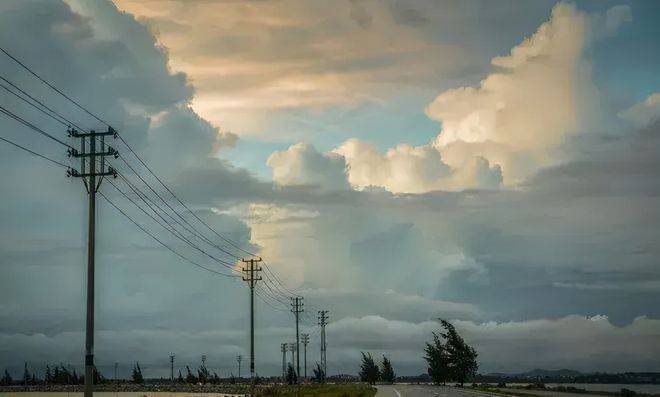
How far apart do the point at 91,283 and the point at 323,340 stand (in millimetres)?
127578

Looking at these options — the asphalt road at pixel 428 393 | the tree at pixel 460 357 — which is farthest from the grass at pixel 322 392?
the tree at pixel 460 357

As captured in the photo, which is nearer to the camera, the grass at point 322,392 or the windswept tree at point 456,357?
the grass at point 322,392

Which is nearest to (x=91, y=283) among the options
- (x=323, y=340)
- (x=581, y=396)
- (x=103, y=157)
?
(x=103, y=157)

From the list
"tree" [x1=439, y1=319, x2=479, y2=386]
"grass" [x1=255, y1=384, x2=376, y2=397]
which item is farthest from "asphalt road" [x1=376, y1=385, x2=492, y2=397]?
"tree" [x1=439, y1=319, x2=479, y2=386]

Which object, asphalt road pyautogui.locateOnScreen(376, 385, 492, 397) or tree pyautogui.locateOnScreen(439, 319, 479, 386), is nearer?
asphalt road pyautogui.locateOnScreen(376, 385, 492, 397)

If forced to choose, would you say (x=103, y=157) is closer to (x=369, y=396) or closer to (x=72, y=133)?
(x=72, y=133)

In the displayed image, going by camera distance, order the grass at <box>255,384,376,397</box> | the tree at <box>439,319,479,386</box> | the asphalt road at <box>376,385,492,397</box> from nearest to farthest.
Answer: the asphalt road at <box>376,385,492,397</box>, the grass at <box>255,384,376,397</box>, the tree at <box>439,319,479,386</box>

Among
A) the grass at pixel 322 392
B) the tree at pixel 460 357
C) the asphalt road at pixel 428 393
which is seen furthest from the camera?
the tree at pixel 460 357

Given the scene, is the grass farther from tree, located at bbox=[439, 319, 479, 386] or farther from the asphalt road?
tree, located at bbox=[439, 319, 479, 386]

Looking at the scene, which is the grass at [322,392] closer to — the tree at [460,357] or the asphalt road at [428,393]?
the asphalt road at [428,393]

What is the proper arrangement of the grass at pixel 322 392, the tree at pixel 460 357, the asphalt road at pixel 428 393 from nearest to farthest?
the asphalt road at pixel 428 393 < the grass at pixel 322 392 < the tree at pixel 460 357

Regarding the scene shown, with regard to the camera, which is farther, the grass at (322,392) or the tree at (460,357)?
the tree at (460,357)

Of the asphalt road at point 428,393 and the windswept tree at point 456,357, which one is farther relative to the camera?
the windswept tree at point 456,357

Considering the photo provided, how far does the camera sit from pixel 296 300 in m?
138
